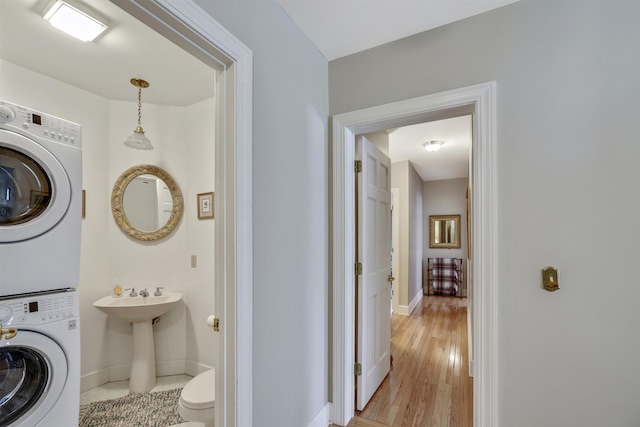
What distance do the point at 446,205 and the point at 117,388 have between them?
254 inches

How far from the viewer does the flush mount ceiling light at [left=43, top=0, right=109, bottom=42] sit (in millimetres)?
1521

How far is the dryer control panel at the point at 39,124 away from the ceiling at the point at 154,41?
26.3 inches

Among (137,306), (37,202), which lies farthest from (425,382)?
(37,202)

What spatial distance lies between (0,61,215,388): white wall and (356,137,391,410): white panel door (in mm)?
1368

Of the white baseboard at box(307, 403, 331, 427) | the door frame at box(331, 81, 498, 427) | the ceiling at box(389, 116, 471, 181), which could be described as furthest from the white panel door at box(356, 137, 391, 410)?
the ceiling at box(389, 116, 471, 181)

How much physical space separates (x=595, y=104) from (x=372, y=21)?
3.92 feet

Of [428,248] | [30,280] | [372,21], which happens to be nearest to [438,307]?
[428,248]

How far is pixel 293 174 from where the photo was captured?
5.38 feet

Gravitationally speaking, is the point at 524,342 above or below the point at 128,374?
above

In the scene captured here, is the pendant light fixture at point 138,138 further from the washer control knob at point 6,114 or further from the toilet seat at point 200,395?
the toilet seat at point 200,395

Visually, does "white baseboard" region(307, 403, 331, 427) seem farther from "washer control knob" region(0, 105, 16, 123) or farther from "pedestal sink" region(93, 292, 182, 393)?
"washer control knob" region(0, 105, 16, 123)

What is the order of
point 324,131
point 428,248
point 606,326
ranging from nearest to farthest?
1. point 606,326
2. point 324,131
3. point 428,248

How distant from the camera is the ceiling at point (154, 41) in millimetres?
1549

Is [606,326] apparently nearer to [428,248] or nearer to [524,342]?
[524,342]
